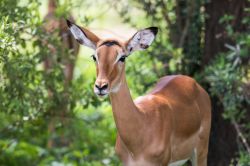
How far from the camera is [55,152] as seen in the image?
9219 millimetres

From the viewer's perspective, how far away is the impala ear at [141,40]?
5.80m

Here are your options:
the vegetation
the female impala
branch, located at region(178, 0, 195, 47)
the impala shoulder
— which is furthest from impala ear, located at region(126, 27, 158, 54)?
branch, located at region(178, 0, 195, 47)

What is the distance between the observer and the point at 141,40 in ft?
19.2

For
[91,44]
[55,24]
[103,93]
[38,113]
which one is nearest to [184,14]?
[55,24]

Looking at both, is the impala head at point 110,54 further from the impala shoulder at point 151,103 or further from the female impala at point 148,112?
the impala shoulder at point 151,103

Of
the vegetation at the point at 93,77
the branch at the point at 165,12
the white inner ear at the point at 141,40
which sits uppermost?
the white inner ear at the point at 141,40

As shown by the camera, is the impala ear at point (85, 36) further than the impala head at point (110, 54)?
Yes

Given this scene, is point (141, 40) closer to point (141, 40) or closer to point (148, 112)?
point (141, 40)

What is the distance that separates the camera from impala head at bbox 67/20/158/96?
546 centimetres

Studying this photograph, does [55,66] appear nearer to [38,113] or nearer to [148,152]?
[38,113]

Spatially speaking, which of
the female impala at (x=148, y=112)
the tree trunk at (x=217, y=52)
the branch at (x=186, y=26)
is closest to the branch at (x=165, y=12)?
the branch at (x=186, y=26)

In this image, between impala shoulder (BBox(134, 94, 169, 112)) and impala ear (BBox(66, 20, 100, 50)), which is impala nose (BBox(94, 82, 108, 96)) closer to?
impala ear (BBox(66, 20, 100, 50))

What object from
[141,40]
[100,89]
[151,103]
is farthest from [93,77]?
[100,89]

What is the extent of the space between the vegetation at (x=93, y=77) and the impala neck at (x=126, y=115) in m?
1.06
